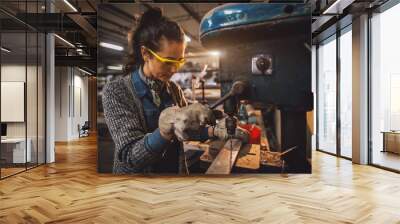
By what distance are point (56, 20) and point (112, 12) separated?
193 centimetres

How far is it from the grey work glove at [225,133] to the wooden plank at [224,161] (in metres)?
0.16

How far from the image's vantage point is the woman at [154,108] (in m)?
5.77

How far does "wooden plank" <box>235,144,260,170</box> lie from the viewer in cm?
591

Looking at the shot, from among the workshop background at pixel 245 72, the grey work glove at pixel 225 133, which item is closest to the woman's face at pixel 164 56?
the workshop background at pixel 245 72

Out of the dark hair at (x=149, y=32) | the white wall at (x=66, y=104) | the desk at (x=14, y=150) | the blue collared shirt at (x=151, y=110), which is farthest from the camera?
the white wall at (x=66, y=104)

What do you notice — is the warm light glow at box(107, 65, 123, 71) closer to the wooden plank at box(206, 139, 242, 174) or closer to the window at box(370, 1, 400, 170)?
the wooden plank at box(206, 139, 242, 174)

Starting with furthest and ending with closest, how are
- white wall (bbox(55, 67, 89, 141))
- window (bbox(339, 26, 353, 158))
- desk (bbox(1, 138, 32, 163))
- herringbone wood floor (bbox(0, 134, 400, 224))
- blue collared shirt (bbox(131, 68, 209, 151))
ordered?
white wall (bbox(55, 67, 89, 141)) → window (bbox(339, 26, 353, 158)) → desk (bbox(1, 138, 32, 163)) → blue collared shirt (bbox(131, 68, 209, 151)) → herringbone wood floor (bbox(0, 134, 400, 224))

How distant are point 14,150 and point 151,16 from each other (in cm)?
402

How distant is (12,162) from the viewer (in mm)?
7129

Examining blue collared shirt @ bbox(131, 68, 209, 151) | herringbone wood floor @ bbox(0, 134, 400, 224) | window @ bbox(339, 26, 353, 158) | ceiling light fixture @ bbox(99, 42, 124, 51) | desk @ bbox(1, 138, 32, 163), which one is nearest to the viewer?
herringbone wood floor @ bbox(0, 134, 400, 224)

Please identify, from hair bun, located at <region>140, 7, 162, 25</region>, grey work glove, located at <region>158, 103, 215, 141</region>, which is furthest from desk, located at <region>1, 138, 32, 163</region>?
hair bun, located at <region>140, 7, 162, 25</region>

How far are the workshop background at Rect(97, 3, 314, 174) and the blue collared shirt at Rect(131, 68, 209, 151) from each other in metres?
0.32

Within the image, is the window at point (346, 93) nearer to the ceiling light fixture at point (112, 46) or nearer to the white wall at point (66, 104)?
the ceiling light fixture at point (112, 46)

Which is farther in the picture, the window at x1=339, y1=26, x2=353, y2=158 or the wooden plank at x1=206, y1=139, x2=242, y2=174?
the window at x1=339, y1=26, x2=353, y2=158
